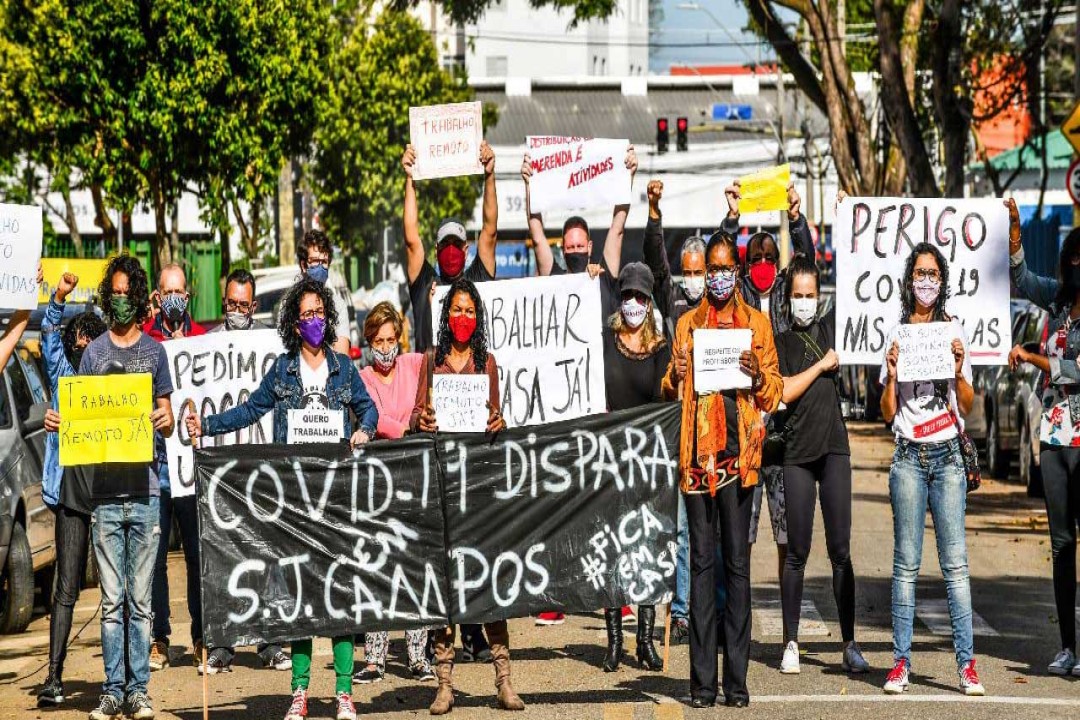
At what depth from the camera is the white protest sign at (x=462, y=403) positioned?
31.2 feet

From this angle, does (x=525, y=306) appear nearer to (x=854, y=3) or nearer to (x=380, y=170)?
(x=380, y=170)

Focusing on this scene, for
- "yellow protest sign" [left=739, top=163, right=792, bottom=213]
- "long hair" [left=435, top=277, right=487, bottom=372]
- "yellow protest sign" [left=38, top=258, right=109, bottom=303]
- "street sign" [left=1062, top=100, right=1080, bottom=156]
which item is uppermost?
"street sign" [left=1062, top=100, right=1080, bottom=156]

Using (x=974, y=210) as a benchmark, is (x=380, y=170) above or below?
above

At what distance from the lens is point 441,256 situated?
11102 millimetres

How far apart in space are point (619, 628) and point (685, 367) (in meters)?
1.81

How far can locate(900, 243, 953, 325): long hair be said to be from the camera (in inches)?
388

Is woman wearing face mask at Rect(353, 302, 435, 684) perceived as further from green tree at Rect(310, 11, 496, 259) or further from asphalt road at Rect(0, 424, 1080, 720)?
green tree at Rect(310, 11, 496, 259)

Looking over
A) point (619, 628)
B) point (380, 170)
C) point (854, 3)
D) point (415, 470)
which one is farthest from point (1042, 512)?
point (854, 3)

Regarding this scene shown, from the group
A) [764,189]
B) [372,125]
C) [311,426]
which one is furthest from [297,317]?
[372,125]

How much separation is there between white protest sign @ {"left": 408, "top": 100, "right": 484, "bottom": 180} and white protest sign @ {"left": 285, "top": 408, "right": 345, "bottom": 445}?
10.4 feet

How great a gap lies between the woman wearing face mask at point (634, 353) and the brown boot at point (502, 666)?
4.85 ft

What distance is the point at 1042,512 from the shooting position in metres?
18.6

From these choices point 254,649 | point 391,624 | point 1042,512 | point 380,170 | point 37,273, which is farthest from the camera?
point 380,170

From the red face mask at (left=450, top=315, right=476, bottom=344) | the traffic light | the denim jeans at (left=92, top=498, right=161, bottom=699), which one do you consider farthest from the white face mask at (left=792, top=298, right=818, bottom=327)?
the traffic light
